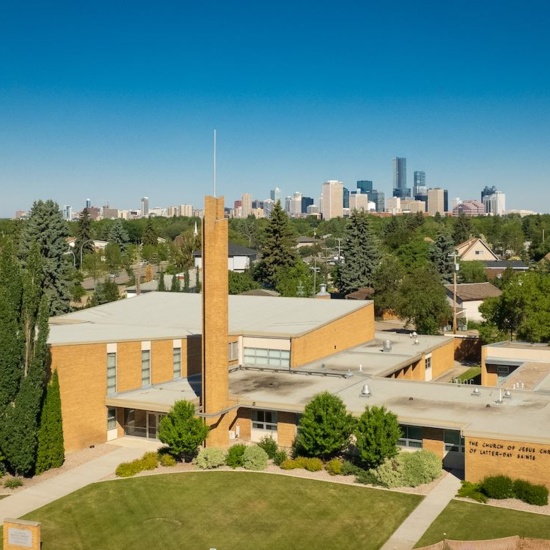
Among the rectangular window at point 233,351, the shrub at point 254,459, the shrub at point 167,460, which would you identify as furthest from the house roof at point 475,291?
the shrub at point 167,460

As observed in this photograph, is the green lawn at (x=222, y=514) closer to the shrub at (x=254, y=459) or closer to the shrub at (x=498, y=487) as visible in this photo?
the shrub at (x=254, y=459)

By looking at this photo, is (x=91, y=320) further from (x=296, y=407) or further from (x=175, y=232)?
(x=175, y=232)

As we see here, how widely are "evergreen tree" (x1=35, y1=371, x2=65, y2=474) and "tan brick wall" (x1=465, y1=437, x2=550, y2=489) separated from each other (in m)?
16.9

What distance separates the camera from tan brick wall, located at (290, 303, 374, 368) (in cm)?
4369

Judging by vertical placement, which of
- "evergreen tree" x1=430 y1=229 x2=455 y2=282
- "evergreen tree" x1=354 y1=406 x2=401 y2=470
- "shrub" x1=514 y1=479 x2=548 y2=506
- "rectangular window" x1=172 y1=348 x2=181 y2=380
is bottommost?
"shrub" x1=514 y1=479 x2=548 y2=506

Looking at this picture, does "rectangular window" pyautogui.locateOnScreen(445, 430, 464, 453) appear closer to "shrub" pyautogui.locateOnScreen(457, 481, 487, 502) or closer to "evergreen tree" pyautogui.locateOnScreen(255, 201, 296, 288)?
"shrub" pyautogui.locateOnScreen(457, 481, 487, 502)

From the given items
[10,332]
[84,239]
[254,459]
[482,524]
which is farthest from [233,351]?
[84,239]

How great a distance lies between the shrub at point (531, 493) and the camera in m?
26.4

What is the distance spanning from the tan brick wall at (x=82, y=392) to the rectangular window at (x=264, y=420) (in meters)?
7.27

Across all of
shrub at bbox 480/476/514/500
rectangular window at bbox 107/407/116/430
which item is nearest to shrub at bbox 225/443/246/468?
rectangular window at bbox 107/407/116/430

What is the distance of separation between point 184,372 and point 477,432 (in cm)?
1807

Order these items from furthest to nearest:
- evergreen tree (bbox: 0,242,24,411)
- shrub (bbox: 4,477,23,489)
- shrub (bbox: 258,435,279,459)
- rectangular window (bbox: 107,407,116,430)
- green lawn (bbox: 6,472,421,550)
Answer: rectangular window (bbox: 107,407,116,430) < shrub (bbox: 258,435,279,459) < evergreen tree (bbox: 0,242,24,411) < shrub (bbox: 4,477,23,489) < green lawn (bbox: 6,472,421,550)

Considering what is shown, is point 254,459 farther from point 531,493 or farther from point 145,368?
point 531,493

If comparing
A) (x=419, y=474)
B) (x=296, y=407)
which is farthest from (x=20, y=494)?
(x=419, y=474)
